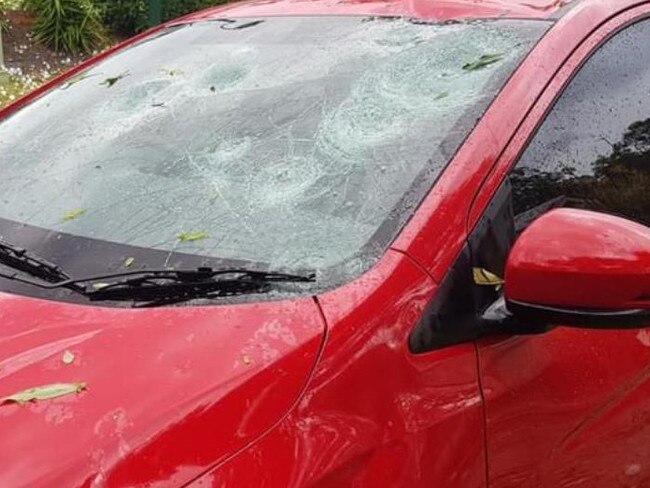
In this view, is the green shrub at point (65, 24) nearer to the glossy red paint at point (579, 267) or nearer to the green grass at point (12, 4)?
the green grass at point (12, 4)

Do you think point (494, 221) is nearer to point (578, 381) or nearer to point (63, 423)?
point (578, 381)

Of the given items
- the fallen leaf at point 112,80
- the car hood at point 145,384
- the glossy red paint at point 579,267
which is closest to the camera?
the car hood at point 145,384

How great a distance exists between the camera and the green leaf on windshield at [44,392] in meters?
1.53

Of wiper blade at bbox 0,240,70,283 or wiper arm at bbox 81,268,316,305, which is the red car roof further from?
wiper blade at bbox 0,240,70,283

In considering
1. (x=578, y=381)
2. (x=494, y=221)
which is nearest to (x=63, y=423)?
(x=494, y=221)

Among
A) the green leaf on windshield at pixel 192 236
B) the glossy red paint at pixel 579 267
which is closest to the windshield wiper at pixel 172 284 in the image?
the green leaf on windshield at pixel 192 236

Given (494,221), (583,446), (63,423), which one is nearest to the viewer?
(63,423)

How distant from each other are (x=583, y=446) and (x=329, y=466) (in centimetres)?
76

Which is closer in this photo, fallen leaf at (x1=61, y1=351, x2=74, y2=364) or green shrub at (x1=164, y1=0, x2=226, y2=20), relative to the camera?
fallen leaf at (x1=61, y1=351, x2=74, y2=364)

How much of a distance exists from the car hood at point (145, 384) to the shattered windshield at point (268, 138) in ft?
0.84

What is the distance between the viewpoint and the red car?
1528 mm

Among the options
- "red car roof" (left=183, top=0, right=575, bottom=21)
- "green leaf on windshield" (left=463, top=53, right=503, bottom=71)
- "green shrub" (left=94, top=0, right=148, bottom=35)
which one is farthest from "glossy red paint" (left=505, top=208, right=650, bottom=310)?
"green shrub" (left=94, top=0, right=148, bottom=35)

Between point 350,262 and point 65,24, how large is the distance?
31.9ft

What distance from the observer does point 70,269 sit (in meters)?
1.96
